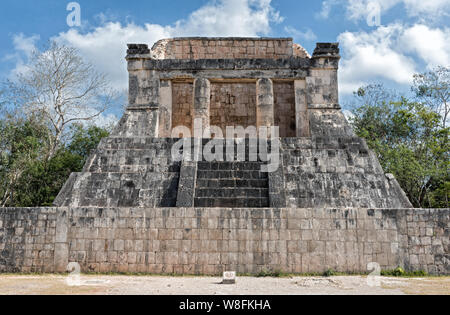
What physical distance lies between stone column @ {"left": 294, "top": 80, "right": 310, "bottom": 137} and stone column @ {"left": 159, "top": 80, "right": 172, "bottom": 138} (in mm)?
4502

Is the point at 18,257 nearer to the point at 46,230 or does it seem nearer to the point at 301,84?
the point at 46,230

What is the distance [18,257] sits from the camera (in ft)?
26.4

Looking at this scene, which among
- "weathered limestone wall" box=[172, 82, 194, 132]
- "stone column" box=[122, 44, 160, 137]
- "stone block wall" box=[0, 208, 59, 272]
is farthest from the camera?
"weathered limestone wall" box=[172, 82, 194, 132]

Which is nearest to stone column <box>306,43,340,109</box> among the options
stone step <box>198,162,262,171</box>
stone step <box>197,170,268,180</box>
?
stone step <box>198,162,262,171</box>

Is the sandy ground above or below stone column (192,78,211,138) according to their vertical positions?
below

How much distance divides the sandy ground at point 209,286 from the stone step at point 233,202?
6.56ft

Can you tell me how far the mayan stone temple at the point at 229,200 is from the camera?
793 centimetres

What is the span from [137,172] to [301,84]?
21.9 feet

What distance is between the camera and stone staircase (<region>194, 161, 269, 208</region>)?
903 centimetres

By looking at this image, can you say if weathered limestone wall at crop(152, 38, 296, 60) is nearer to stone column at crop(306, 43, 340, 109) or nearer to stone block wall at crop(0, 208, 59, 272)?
stone column at crop(306, 43, 340, 109)

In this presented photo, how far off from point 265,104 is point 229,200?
4855 mm

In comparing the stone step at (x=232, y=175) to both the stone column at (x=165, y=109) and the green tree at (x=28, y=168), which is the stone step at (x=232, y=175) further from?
the green tree at (x=28, y=168)

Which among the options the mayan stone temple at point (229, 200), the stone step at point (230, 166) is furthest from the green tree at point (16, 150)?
the stone step at point (230, 166)

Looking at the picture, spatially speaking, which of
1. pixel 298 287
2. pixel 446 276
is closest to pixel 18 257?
pixel 298 287
